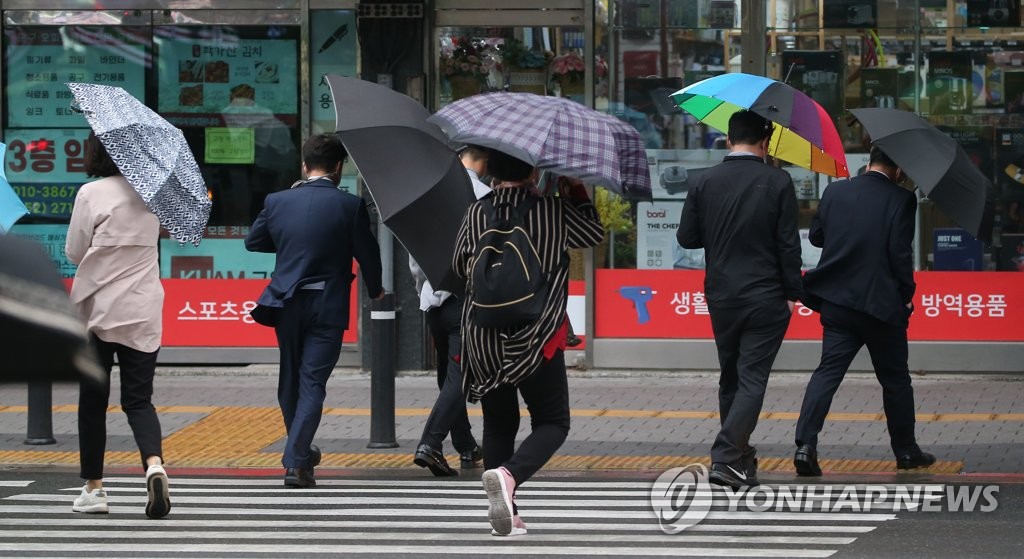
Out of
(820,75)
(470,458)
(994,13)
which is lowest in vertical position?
(470,458)

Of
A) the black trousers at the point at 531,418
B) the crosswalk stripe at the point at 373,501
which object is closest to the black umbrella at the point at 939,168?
the crosswalk stripe at the point at 373,501

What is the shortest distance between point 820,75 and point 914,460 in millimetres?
4729

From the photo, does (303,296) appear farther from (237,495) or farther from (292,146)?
(292,146)

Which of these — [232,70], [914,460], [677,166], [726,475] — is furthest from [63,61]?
[914,460]

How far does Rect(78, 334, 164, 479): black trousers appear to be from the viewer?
7.63m

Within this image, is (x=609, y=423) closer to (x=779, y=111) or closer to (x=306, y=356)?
(x=306, y=356)

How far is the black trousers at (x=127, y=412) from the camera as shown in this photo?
7629 millimetres

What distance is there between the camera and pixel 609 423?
10656mm

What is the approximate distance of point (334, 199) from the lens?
27.6 feet

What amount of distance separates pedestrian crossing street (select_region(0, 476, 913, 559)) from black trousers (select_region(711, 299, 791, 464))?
0.29 metres

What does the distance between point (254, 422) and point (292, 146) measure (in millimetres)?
3169

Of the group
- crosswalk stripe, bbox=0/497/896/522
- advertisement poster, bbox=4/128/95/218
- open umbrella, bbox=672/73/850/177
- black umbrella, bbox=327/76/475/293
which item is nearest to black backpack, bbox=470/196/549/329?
black umbrella, bbox=327/76/475/293

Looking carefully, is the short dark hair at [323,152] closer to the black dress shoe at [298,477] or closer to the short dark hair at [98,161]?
the short dark hair at [98,161]

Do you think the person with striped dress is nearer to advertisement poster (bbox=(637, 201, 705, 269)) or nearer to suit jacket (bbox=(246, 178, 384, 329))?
suit jacket (bbox=(246, 178, 384, 329))
